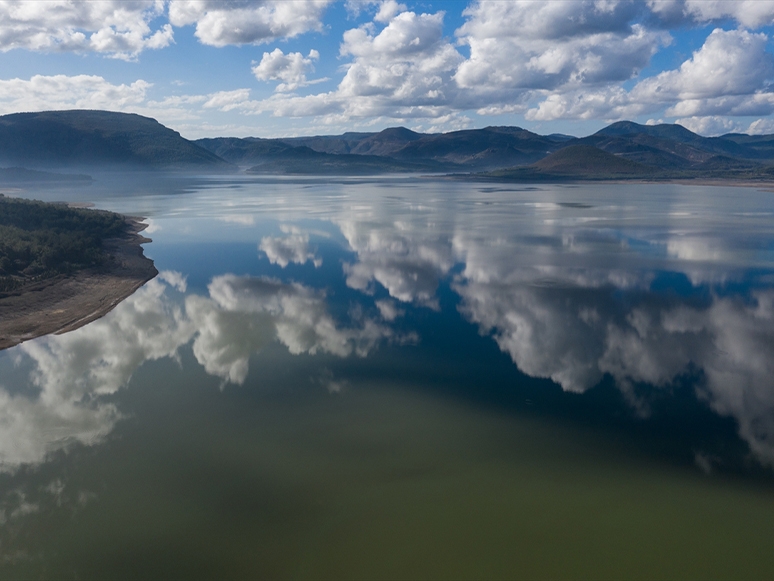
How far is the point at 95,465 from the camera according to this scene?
9.62 metres

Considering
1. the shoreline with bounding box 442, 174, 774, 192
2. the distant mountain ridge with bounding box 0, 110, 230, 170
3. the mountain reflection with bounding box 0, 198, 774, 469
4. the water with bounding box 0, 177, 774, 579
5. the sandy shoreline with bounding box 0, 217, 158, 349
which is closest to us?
the water with bounding box 0, 177, 774, 579

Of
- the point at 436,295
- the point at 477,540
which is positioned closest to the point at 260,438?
the point at 477,540

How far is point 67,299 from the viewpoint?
64.1 feet

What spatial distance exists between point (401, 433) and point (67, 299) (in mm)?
14754

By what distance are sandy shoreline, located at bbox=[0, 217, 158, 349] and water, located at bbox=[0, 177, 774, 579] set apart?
1091 millimetres

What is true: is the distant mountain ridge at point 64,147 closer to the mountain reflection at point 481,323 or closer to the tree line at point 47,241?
the tree line at point 47,241

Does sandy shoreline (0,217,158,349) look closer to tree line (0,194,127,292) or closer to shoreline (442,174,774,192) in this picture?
tree line (0,194,127,292)

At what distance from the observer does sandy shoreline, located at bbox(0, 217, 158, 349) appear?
1652 cm

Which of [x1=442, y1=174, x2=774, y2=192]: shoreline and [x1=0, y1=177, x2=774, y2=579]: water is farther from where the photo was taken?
[x1=442, y1=174, x2=774, y2=192]: shoreline

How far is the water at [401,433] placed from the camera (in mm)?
7746

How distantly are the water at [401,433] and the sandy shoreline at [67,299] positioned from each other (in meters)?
1.09

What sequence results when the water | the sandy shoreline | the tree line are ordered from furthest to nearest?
the tree line < the sandy shoreline < the water

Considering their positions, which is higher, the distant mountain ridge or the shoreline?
the distant mountain ridge

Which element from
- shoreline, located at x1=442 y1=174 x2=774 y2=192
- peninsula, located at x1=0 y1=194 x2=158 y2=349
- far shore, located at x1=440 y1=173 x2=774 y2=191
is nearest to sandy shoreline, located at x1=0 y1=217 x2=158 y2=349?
peninsula, located at x1=0 y1=194 x2=158 y2=349
